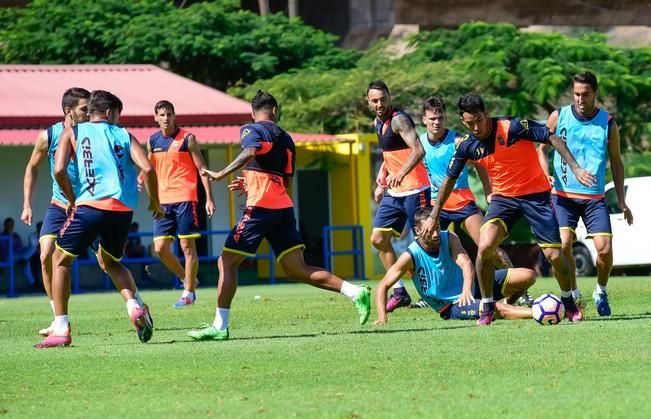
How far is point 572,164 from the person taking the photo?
12438 mm

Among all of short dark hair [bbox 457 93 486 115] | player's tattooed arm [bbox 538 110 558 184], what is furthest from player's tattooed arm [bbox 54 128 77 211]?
player's tattooed arm [bbox 538 110 558 184]

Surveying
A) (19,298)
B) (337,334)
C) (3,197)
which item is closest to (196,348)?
(337,334)

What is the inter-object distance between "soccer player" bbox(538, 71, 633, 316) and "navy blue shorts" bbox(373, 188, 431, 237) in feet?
6.52

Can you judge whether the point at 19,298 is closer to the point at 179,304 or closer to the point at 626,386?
the point at 179,304

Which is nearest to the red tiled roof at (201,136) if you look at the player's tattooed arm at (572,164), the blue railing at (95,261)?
the blue railing at (95,261)

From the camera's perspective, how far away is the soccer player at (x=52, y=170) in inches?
516

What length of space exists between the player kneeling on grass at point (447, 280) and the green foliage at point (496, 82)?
16622mm

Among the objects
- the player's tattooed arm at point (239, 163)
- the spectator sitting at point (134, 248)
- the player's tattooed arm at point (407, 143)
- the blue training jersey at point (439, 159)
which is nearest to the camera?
the player's tattooed arm at point (239, 163)

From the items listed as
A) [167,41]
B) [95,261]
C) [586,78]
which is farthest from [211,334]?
[167,41]

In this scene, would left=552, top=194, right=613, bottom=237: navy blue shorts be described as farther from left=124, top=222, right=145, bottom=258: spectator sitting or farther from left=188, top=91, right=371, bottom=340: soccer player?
left=124, top=222, right=145, bottom=258: spectator sitting

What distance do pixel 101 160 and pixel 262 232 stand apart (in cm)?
148

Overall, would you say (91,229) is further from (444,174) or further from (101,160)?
(444,174)

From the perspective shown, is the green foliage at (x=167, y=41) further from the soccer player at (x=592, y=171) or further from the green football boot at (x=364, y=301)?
the green football boot at (x=364, y=301)

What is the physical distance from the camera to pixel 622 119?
32.0 metres
